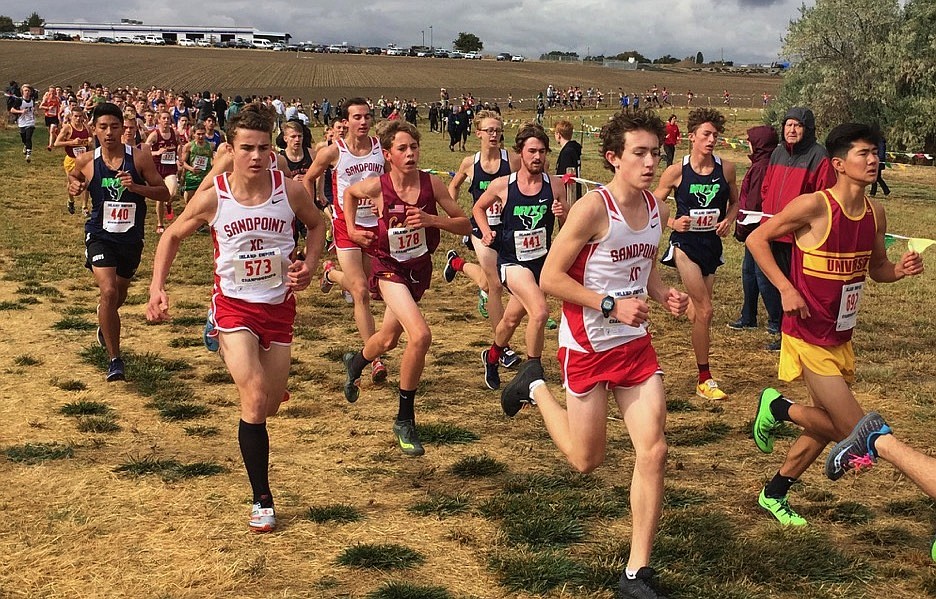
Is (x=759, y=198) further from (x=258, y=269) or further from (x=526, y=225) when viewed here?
(x=258, y=269)

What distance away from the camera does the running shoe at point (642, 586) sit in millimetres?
4359

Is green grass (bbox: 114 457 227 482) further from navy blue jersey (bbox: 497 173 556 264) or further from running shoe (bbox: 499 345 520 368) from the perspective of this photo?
running shoe (bbox: 499 345 520 368)

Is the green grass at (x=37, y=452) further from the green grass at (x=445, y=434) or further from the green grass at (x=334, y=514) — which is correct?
the green grass at (x=445, y=434)

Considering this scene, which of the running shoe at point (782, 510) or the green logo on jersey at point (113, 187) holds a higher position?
the green logo on jersey at point (113, 187)

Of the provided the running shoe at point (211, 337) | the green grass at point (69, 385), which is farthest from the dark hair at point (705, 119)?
the green grass at point (69, 385)

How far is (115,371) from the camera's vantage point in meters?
8.46

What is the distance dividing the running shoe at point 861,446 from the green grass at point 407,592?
6.75ft

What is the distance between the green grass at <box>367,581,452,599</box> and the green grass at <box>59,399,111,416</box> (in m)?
3.85

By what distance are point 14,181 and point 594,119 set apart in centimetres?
3612

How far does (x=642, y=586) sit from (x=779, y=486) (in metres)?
1.69

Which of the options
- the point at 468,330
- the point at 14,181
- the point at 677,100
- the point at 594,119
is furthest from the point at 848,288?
the point at 677,100

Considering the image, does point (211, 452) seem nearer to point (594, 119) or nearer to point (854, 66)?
point (854, 66)

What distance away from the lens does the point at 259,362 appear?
558 cm

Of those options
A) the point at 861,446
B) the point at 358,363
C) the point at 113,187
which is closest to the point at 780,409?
the point at 861,446
